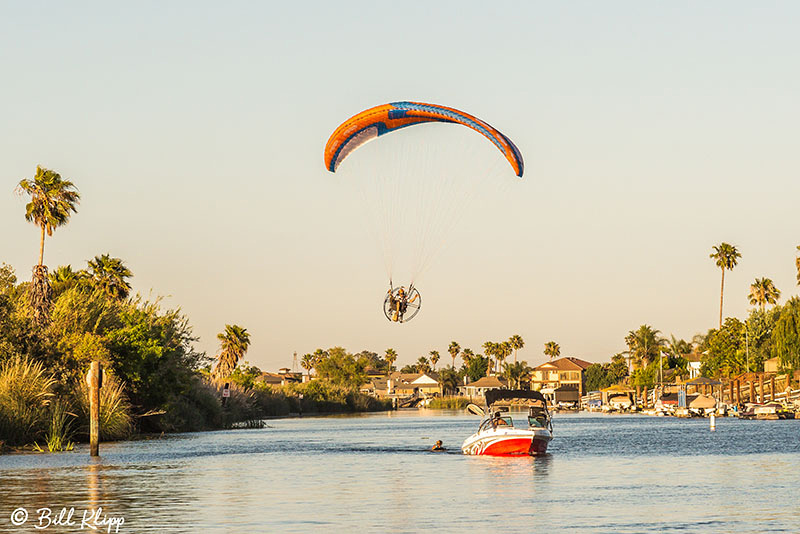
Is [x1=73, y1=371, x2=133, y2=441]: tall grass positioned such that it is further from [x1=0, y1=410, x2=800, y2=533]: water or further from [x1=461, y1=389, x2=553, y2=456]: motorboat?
[x1=461, y1=389, x2=553, y2=456]: motorboat

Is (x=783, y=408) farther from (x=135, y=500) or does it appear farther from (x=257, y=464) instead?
(x=135, y=500)

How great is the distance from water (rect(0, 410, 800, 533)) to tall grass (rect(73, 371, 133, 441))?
2909mm

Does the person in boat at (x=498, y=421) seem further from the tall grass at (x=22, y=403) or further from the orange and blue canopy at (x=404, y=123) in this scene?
the tall grass at (x=22, y=403)

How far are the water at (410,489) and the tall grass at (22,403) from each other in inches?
152

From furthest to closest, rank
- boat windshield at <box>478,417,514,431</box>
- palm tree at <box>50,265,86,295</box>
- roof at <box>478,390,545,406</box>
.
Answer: palm tree at <box>50,265,86,295</box> < roof at <box>478,390,545,406</box> < boat windshield at <box>478,417,514,431</box>

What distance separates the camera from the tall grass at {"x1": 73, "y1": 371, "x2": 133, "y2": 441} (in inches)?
2281

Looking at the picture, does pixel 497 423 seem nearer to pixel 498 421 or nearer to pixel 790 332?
pixel 498 421

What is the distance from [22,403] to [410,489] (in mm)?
24593

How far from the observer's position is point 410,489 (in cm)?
3328

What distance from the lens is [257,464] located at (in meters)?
45.2

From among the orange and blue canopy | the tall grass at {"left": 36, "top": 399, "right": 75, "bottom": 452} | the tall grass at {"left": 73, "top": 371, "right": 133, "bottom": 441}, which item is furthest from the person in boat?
the tall grass at {"left": 73, "top": 371, "right": 133, "bottom": 441}

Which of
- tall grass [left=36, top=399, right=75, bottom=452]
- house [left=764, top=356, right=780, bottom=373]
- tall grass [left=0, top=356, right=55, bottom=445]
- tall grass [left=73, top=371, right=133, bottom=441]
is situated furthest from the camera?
house [left=764, top=356, right=780, bottom=373]

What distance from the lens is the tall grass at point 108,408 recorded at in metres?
57.9

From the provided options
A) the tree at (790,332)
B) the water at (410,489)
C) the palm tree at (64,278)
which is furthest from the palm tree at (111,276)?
the tree at (790,332)
